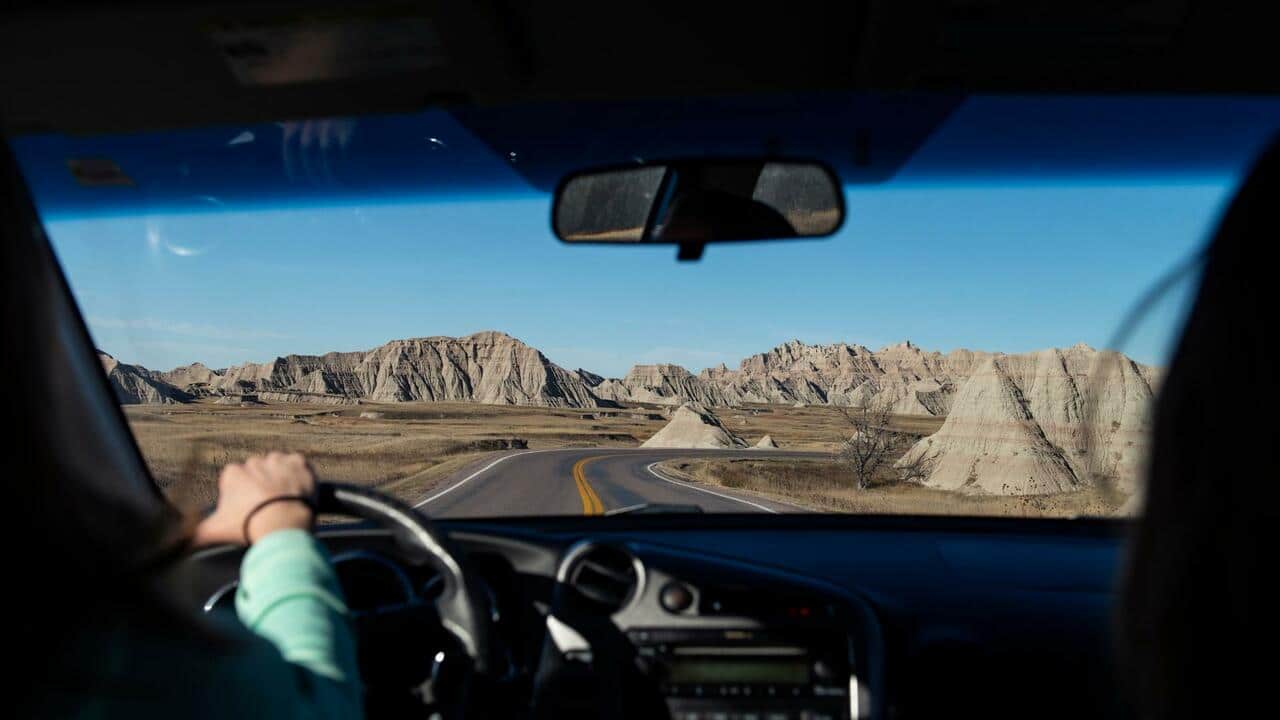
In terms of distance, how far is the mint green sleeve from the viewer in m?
1.65

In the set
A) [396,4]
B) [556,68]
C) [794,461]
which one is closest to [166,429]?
[396,4]

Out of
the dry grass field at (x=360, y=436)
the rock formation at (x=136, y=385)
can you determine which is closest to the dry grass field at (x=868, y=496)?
the dry grass field at (x=360, y=436)

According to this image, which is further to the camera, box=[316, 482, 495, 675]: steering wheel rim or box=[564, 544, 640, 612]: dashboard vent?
box=[564, 544, 640, 612]: dashboard vent

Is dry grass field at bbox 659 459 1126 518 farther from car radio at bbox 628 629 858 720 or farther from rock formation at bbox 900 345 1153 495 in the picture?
car radio at bbox 628 629 858 720

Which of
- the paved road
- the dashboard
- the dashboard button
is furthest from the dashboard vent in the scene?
the paved road

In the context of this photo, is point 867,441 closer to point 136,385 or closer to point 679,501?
point 679,501

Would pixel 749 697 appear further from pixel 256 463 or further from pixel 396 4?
pixel 396 4

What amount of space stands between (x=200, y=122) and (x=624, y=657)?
2.98 metres

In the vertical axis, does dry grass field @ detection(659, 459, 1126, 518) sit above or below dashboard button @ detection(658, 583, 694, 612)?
above

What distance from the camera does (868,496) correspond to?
5320mm

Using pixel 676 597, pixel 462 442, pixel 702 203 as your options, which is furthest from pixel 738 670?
pixel 462 442

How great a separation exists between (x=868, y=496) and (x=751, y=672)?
99.0 inches

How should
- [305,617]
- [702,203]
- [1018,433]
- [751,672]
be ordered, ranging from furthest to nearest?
[1018,433]
[702,203]
[751,672]
[305,617]

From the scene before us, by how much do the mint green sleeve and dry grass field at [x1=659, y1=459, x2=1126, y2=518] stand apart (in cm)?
305
